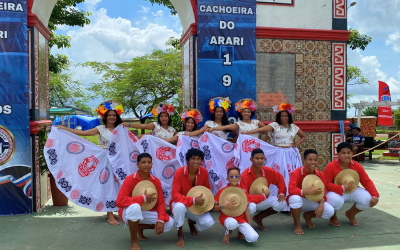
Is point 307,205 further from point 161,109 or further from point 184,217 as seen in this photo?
point 161,109

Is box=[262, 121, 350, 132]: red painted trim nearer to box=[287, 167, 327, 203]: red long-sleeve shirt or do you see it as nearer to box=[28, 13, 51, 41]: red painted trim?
box=[287, 167, 327, 203]: red long-sleeve shirt

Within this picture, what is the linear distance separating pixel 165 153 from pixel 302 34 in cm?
350

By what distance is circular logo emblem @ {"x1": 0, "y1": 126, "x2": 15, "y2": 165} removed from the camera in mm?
6051

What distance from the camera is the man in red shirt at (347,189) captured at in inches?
202

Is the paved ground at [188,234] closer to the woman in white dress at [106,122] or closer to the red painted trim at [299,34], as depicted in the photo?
the woman in white dress at [106,122]

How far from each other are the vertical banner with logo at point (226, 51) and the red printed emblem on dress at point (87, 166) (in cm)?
205

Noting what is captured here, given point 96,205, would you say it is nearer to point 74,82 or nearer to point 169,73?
point 169,73

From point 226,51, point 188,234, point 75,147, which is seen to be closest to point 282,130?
point 226,51

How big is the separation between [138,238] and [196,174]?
1.06m

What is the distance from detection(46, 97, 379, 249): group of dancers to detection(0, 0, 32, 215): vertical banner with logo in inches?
32.4

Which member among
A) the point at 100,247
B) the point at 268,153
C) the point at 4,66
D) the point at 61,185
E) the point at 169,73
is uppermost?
the point at 169,73

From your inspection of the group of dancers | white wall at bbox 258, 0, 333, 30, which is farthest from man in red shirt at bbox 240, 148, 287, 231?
white wall at bbox 258, 0, 333, 30

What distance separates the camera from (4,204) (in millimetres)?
6078

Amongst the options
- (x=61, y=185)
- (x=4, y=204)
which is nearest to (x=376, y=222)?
(x=61, y=185)
